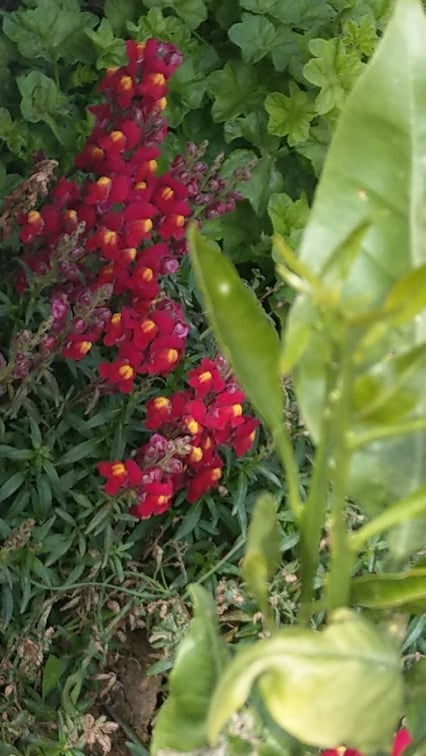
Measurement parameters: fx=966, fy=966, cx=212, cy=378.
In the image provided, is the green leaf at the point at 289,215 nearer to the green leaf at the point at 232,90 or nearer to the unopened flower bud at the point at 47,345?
the green leaf at the point at 232,90

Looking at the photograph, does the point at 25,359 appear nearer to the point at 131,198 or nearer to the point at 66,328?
the point at 66,328

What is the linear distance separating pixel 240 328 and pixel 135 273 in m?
0.76

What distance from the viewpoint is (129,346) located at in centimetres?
115

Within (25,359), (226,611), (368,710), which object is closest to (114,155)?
(25,359)

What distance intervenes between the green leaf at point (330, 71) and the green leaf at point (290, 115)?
0.05 m

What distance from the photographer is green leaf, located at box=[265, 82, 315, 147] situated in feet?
5.18

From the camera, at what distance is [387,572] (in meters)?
0.50

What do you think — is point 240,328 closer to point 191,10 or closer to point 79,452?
point 79,452

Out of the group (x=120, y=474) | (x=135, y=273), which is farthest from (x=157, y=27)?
(x=120, y=474)

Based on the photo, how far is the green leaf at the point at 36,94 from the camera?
1.43 metres

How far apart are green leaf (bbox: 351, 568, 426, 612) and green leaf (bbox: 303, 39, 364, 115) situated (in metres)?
1.15

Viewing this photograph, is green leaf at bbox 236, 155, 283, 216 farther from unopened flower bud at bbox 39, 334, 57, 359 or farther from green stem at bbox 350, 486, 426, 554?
green stem at bbox 350, 486, 426, 554

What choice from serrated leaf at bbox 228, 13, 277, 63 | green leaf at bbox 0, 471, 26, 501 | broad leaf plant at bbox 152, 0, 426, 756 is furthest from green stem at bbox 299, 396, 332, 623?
serrated leaf at bbox 228, 13, 277, 63

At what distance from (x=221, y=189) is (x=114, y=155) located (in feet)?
0.78
